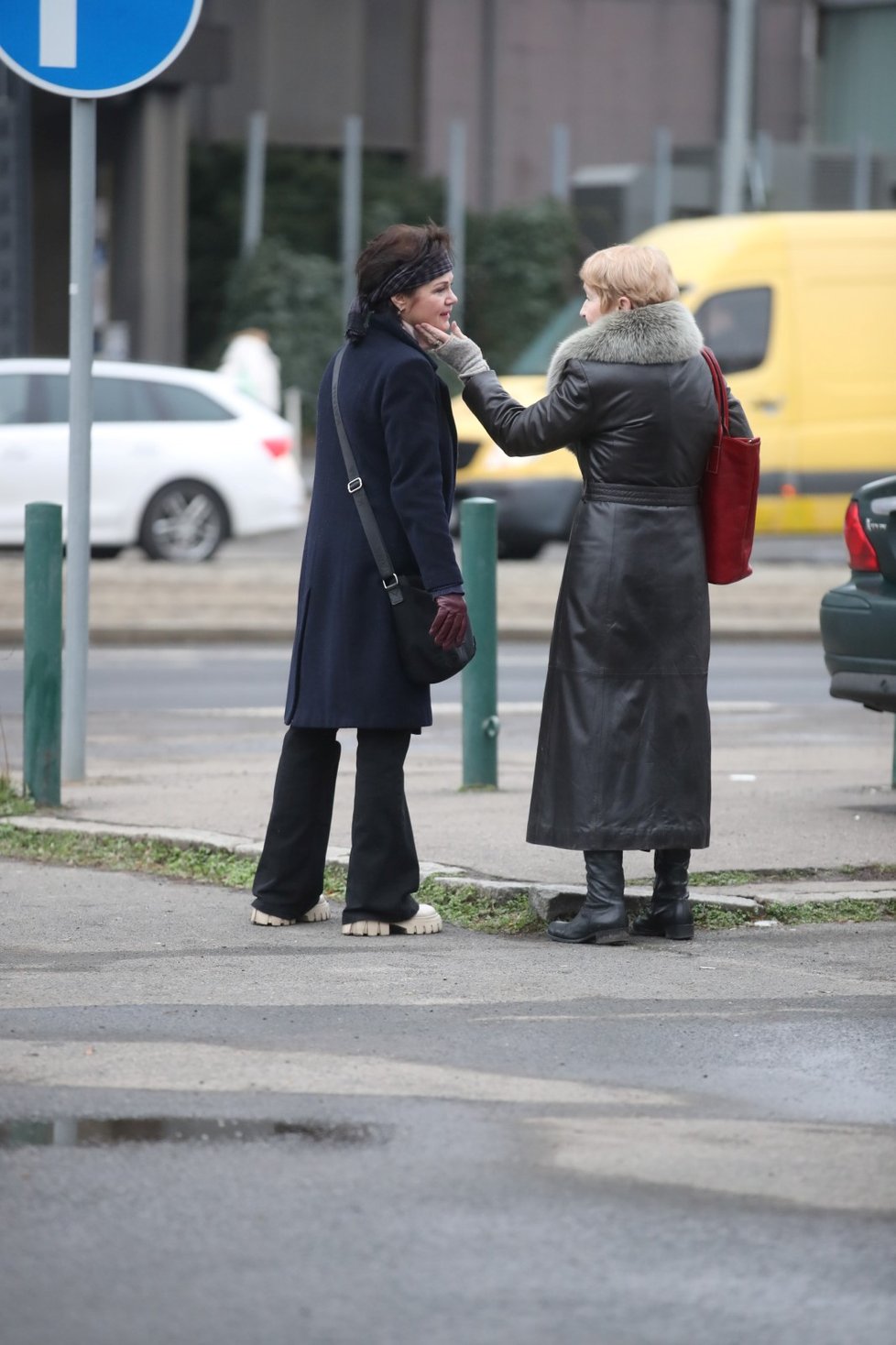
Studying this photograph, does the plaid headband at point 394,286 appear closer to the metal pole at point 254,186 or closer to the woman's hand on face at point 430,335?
the woman's hand on face at point 430,335

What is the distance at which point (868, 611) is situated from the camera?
803cm

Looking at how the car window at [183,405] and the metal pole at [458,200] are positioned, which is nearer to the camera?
the car window at [183,405]

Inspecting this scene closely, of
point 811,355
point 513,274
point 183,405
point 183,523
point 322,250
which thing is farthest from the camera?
point 322,250

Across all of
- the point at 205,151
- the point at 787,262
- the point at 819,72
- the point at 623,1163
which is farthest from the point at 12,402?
the point at 819,72

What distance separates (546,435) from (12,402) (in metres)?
11.4

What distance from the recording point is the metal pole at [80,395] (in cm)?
775

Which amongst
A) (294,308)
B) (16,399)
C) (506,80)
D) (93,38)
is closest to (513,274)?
(294,308)

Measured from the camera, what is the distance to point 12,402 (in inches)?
659

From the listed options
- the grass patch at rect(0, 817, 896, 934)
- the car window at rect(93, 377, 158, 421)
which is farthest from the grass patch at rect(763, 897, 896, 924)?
the car window at rect(93, 377, 158, 421)

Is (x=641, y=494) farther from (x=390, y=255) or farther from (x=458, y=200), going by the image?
(x=458, y=200)

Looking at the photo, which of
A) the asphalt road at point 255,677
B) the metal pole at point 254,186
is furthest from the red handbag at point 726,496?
the metal pole at point 254,186

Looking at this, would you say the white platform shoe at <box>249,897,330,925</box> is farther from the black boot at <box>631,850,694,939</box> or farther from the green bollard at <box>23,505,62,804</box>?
the green bollard at <box>23,505,62,804</box>

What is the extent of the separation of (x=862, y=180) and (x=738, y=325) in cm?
1775

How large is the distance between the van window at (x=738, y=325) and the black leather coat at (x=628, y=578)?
40.6 feet
